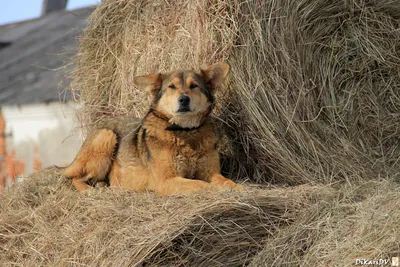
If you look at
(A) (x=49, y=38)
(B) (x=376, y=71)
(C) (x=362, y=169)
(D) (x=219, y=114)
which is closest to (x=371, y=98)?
(B) (x=376, y=71)

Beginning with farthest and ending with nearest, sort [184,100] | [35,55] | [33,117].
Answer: [35,55] < [33,117] < [184,100]

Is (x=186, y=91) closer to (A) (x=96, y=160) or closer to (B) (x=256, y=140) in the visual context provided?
(B) (x=256, y=140)

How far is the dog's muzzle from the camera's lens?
197 inches

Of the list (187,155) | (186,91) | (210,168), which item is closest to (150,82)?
(186,91)

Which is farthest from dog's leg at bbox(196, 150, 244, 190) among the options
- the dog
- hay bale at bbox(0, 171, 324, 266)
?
hay bale at bbox(0, 171, 324, 266)

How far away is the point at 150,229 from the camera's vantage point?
3.80 meters

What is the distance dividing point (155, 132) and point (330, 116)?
1440mm

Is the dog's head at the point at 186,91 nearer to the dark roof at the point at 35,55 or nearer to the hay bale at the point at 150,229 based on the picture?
the hay bale at the point at 150,229

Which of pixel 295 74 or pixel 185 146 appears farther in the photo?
pixel 295 74

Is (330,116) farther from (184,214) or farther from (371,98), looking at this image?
(184,214)

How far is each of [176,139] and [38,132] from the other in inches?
315

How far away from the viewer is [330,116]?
5.35m

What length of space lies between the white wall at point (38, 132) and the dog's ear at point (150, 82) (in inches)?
273

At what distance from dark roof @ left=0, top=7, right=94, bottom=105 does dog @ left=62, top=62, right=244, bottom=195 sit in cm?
602
